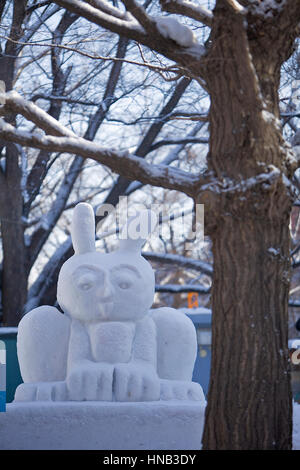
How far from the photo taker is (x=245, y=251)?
3424 millimetres

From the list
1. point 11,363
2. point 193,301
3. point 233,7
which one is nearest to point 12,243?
point 11,363

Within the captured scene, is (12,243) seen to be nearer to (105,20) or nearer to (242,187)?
(105,20)

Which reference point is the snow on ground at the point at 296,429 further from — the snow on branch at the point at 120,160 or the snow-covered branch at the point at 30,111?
the snow-covered branch at the point at 30,111

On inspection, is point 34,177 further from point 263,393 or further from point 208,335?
point 263,393

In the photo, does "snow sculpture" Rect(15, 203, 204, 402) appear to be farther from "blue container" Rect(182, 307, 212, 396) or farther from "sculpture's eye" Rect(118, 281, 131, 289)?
"blue container" Rect(182, 307, 212, 396)

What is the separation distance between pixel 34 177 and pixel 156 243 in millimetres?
6424

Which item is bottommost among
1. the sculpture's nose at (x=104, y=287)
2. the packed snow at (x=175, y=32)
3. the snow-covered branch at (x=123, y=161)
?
the sculpture's nose at (x=104, y=287)

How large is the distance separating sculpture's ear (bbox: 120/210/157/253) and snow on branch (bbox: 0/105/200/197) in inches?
53.0

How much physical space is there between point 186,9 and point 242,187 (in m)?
1.36

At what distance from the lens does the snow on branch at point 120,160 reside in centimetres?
362

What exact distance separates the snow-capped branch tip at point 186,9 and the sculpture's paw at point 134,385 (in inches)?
94.9

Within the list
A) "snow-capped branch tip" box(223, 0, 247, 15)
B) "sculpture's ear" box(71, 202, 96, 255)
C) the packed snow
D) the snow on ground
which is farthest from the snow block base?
"snow-capped branch tip" box(223, 0, 247, 15)

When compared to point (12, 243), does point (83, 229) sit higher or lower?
lower

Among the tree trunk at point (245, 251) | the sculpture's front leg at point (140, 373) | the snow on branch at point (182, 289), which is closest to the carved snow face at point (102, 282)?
the sculpture's front leg at point (140, 373)
